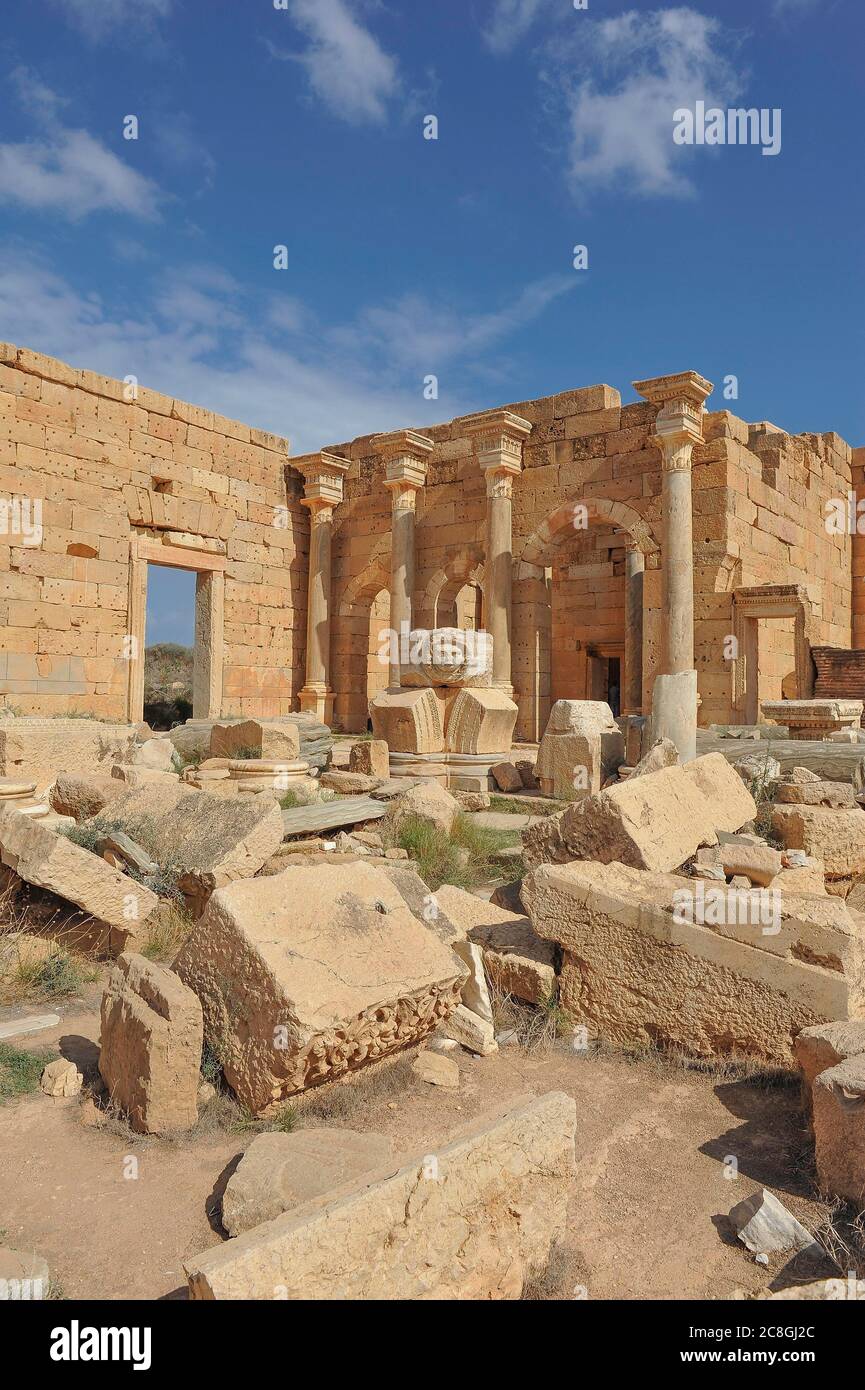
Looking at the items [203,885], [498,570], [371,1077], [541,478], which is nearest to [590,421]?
[541,478]

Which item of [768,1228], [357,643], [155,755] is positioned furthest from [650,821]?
[357,643]

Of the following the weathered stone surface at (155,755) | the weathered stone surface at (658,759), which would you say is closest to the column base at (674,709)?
the weathered stone surface at (658,759)

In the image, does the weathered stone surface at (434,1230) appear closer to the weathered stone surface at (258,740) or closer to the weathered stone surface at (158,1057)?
the weathered stone surface at (158,1057)

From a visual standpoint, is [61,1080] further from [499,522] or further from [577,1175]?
[499,522]

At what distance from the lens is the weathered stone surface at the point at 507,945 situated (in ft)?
13.3

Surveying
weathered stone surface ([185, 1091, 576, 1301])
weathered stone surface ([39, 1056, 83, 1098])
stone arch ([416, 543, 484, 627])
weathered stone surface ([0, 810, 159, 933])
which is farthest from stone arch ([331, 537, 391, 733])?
weathered stone surface ([185, 1091, 576, 1301])

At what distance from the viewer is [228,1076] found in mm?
3162

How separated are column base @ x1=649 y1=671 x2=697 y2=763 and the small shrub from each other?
7.04m

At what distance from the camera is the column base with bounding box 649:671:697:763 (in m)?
9.18

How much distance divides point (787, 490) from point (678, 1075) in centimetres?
1253

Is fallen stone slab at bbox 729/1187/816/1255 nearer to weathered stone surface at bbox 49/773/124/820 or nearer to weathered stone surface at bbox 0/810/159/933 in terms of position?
weathered stone surface at bbox 0/810/159/933

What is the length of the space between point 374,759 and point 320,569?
7303 millimetres

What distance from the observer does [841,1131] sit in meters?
2.59

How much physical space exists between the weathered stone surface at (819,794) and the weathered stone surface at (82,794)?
16.7 feet
